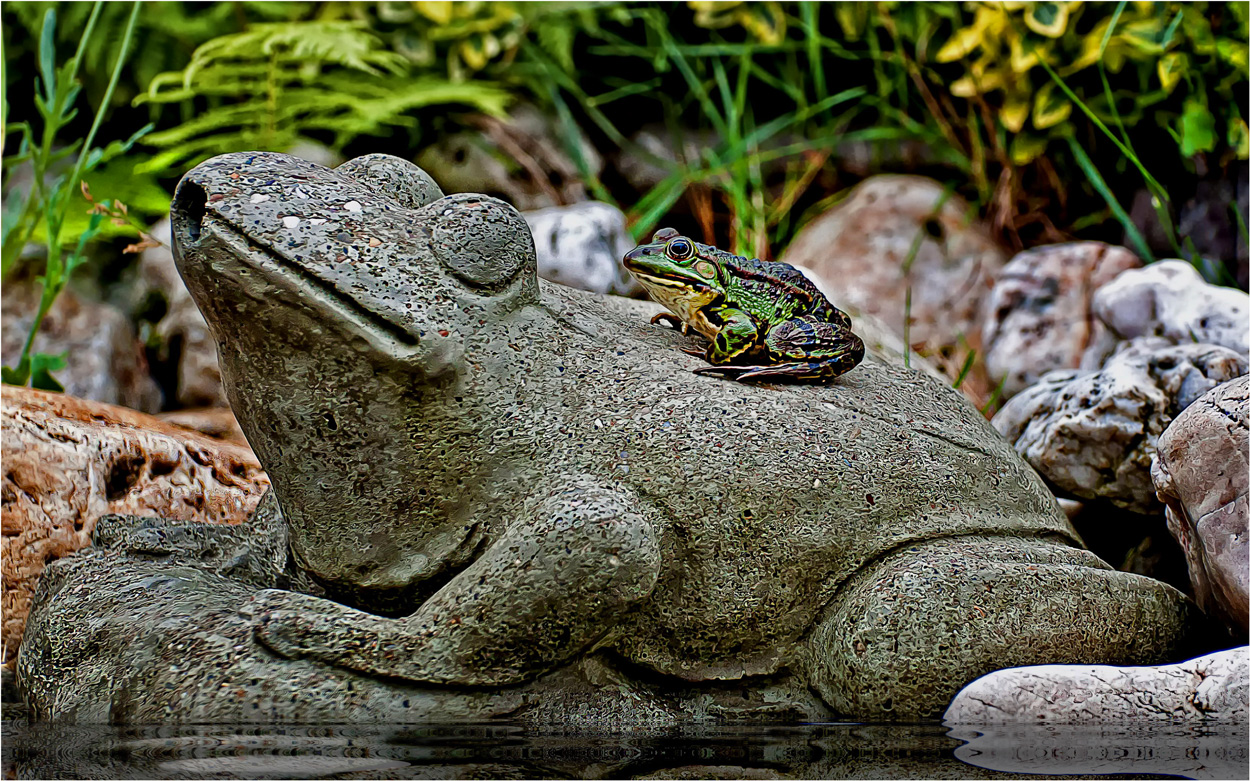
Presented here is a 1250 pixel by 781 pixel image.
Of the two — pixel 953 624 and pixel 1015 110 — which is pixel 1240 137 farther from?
pixel 953 624

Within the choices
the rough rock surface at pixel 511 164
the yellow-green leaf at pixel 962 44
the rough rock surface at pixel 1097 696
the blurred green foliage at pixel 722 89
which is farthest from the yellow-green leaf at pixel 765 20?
the rough rock surface at pixel 1097 696

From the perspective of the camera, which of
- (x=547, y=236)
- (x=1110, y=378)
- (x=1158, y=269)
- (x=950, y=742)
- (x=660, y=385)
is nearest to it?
(x=950, y=742)

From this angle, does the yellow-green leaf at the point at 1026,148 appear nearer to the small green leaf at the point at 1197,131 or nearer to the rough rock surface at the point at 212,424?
the small green leaf at the point at 1197,131

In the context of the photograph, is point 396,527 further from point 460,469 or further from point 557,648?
point 557,648

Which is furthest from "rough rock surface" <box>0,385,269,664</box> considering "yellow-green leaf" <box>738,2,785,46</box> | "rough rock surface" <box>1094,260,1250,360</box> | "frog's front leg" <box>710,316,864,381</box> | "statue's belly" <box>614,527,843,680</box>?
"yellow-green leaf" <box>738,2,785,46</box>

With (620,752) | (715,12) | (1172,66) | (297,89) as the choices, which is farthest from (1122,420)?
(297,89)

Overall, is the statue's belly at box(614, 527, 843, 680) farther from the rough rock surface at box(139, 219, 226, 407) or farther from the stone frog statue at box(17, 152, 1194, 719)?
the rough rock surface at box(139, 219, 226, 407)

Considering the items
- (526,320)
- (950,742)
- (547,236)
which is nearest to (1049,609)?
(950,742)
